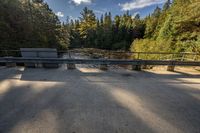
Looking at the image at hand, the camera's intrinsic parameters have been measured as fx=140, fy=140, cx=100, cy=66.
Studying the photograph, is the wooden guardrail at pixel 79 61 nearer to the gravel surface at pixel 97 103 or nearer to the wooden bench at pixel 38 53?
the wooden bench at pixel 38 53

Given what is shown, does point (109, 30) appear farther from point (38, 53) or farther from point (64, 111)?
point (64, 111)

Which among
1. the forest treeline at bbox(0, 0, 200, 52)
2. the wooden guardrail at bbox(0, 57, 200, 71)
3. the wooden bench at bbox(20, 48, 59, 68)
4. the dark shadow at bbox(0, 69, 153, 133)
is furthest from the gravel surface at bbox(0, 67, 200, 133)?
the forest treeline at bbox(0, 0, 200, 52)

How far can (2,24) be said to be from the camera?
593 inches

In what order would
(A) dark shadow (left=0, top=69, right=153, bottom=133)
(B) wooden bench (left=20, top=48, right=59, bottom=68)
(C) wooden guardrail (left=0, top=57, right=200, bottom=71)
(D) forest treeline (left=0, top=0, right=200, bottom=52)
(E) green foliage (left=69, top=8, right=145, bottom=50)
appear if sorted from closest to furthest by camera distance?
(A) dark shadow (left=0, top=69, right=153, bottom=133), (C) wooden guardrail (left=0, top=57, right=200, bottom=71), (B) wooden bench (left=20, top=48, right=59, bottom=68), (D) forest treeline (left=0, top=0, right=200, bottom=52), (E) green foliage (left=69, top=8, right=145, bottom=50)

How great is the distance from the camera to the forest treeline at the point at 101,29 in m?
15.2

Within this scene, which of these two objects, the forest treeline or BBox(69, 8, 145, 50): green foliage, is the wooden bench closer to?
the forest treeline

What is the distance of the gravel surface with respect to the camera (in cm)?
316

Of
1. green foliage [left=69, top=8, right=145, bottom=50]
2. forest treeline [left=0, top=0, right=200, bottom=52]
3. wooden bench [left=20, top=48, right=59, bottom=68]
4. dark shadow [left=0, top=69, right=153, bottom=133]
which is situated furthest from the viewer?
green foliage [left=69, top=8, right=145, bottom=50]

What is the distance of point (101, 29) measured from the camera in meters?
60.0

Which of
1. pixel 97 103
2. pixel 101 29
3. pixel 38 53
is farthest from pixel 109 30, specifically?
pixel 97 103

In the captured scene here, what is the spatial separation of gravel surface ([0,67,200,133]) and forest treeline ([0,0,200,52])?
1009 cm

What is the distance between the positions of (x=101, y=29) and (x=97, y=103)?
58318mm

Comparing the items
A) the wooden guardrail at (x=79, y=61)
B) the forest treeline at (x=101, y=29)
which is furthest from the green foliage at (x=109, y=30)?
the wooden guardrail at (x=79, y=61)

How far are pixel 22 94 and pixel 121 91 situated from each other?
3388 millimetres
